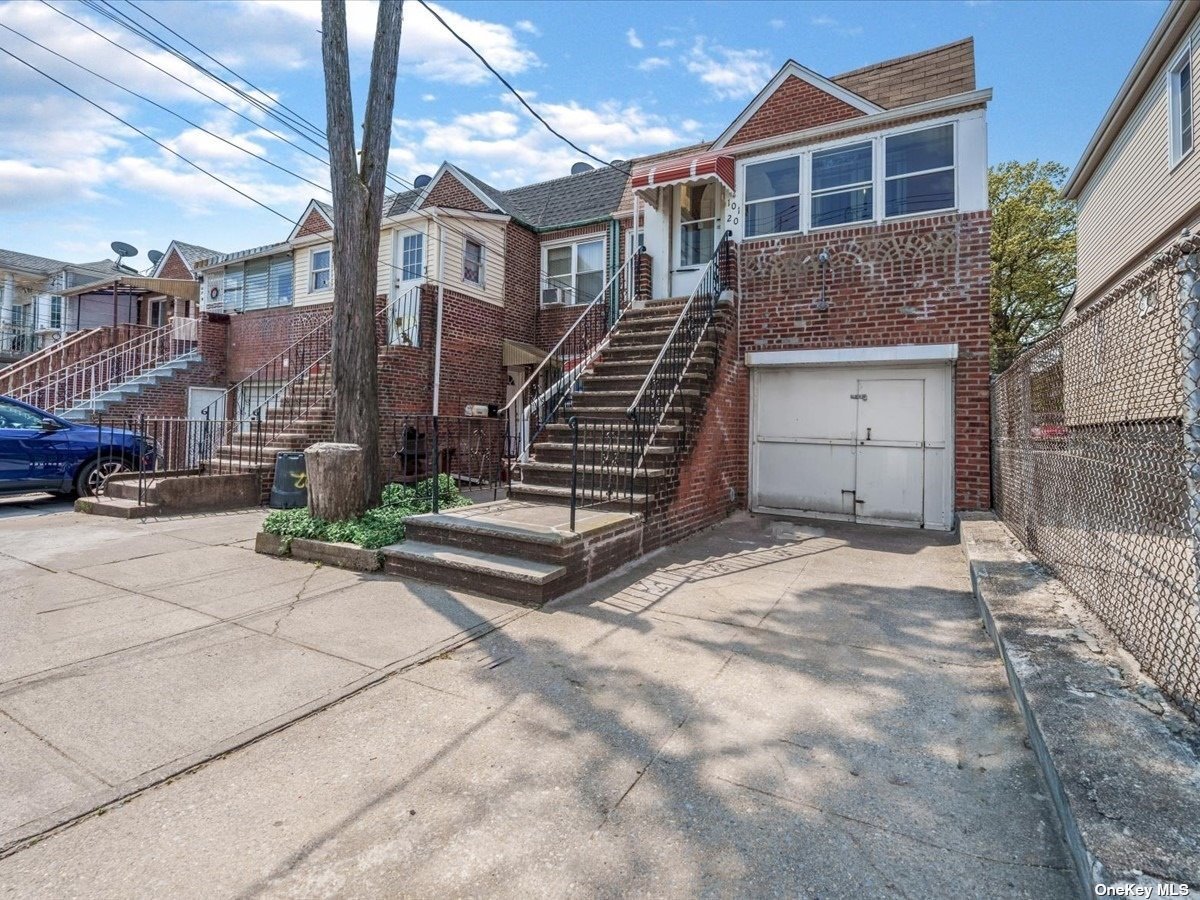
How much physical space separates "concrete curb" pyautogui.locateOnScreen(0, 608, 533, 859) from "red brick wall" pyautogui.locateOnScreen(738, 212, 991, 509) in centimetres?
670

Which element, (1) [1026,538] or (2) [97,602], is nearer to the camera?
(2) [97,602]

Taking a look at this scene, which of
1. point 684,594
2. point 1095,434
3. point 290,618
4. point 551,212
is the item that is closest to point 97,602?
point 290,618

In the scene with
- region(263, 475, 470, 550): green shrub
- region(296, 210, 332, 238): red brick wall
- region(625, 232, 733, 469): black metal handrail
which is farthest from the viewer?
region(296, 210, 332, 238): red brick wall

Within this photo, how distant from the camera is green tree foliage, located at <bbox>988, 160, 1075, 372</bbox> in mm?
22422

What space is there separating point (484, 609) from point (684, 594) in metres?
A: 1.61

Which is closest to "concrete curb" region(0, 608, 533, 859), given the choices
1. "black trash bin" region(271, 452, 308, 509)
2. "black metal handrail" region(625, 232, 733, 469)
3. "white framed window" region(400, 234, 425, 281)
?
"black metal handrail" region(625, 232, 733, 469)

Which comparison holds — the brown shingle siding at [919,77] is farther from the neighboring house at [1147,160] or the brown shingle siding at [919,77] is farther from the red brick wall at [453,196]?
the red brick wall at [453,196]

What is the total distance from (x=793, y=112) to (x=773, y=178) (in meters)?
0.97

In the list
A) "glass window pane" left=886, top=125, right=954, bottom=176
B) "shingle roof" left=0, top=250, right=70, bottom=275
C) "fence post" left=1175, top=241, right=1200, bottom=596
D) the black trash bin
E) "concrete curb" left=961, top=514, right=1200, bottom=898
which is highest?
"shingle roof" left=0, top=250, right=70, bottom=275

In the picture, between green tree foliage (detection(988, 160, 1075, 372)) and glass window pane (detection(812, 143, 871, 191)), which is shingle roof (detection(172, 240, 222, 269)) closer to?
glass window pane (detection(812, 143, 871, 191))

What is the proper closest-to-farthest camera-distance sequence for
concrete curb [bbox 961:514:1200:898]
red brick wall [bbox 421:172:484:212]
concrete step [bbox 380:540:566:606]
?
concrete curb [bbox 961:514:1200:898]
concrete step [bbox 380:540:566:606]
red brick wall [bbox 421:172:484:212]

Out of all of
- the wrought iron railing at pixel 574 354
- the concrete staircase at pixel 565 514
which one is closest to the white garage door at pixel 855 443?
the concrete staircase at pixel 565 514

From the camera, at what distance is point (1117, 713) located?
2.29 meters

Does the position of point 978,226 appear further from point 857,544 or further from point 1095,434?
point 1095,434
